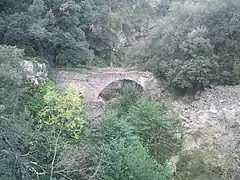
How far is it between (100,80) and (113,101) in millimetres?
2839

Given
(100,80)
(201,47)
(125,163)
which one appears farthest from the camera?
(100,80)

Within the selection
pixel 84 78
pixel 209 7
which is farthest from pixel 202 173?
pixel 209 7

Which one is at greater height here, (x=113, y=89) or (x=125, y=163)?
(x=125, y=163)

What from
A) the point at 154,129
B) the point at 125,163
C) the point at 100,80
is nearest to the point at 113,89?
the point at 100,80

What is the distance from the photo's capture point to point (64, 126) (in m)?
21.0

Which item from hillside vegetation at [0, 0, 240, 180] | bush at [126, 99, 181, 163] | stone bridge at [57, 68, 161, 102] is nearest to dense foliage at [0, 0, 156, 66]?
hillside vegetation at [0, 0, 240, 180]

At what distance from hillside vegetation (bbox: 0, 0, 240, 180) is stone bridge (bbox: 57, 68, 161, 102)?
785mm

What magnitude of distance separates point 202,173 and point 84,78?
1035cm

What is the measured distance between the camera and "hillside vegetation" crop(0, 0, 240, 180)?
17297 mm

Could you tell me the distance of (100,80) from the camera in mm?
28594

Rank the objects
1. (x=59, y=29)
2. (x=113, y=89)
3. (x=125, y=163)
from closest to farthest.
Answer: (x=125, y=163), (x=59, y=29), (x=113, y=89)

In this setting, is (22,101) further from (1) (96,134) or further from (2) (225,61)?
(2) (225,61)

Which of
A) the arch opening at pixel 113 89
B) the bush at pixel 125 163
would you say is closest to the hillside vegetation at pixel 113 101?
the bush at pixel 125 163

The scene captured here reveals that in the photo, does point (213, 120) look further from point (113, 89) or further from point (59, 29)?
point (59, 29)
